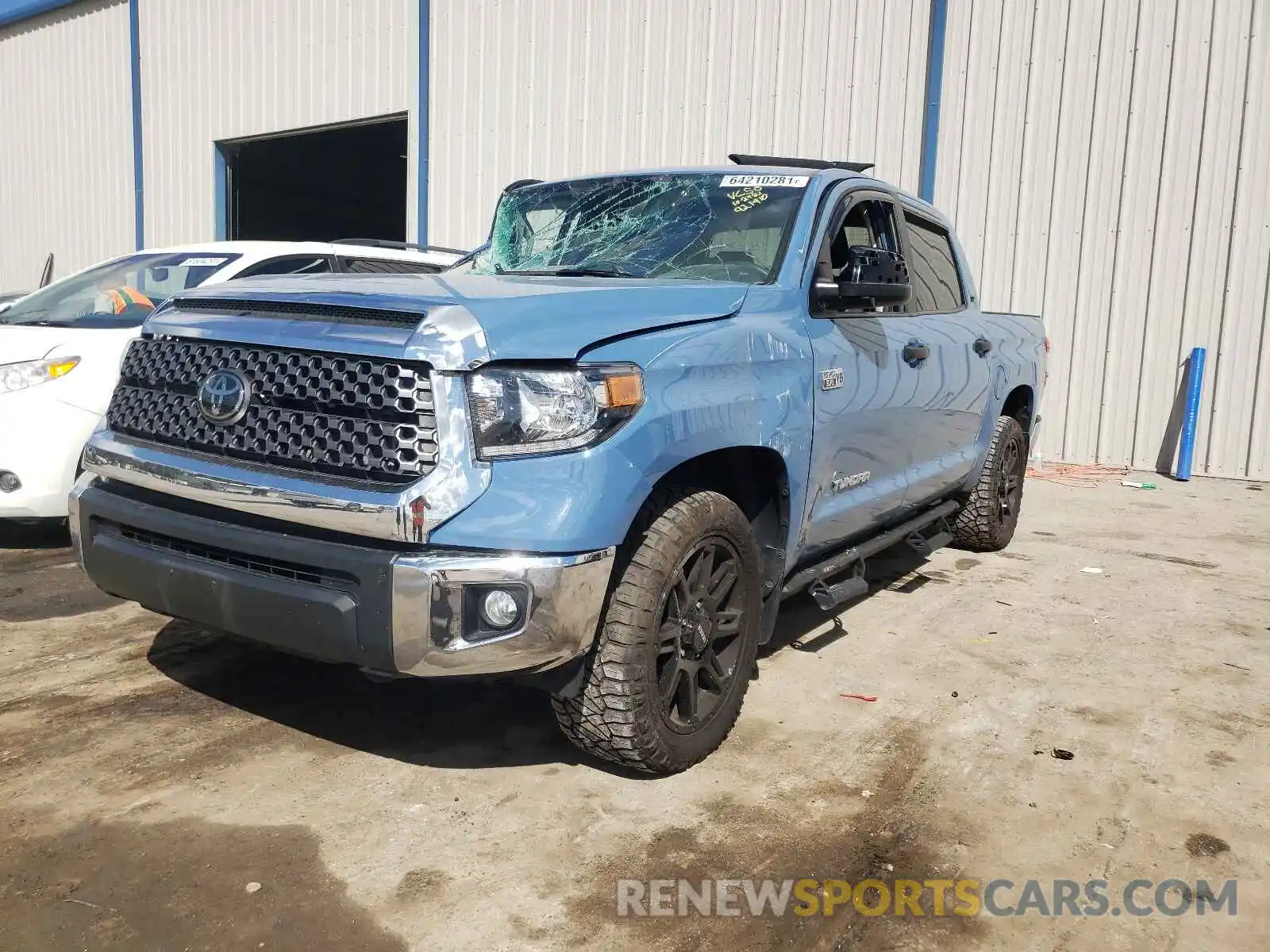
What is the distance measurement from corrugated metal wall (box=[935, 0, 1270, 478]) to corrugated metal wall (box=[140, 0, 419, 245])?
7242 mm

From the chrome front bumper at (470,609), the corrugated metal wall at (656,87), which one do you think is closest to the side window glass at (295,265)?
the chrome front bumper at (470,609)

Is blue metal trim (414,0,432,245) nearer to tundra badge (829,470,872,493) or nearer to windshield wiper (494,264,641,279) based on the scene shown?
windshield wiper (494,264,641,279)

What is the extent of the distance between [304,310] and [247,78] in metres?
14.7

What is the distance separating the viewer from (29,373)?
5.10 m

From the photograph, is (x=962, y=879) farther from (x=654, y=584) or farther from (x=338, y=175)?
(x=338, y=175)

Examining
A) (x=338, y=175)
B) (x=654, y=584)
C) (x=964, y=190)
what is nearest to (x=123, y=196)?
(x=338, y=175)

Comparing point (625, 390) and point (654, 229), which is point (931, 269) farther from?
point (625, 390)

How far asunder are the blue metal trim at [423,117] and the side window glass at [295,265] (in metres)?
7.39

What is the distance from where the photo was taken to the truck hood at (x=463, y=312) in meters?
2.57

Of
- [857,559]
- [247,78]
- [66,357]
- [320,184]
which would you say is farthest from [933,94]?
[320,184]

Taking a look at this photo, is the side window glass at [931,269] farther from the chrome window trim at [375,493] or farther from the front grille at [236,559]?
the front grille at [236,559]

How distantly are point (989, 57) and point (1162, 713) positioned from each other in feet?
25.9

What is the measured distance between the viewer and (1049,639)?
15.1ft

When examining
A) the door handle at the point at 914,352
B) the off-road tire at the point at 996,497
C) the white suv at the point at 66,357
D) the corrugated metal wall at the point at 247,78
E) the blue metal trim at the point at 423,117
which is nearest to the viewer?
the door handle at the point at 914,352
